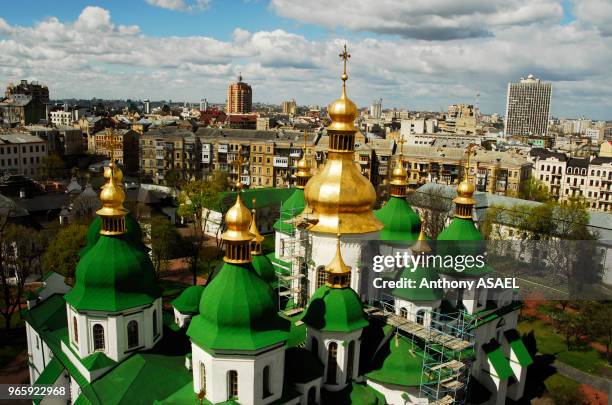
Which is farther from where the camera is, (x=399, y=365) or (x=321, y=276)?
(x=321, y=276)

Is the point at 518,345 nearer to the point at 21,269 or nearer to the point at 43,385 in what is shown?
the point at 43,385

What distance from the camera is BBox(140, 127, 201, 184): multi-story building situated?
71000 mm

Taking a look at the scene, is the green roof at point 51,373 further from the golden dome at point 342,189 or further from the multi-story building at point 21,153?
the multi-story building at point 21,153

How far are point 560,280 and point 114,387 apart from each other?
97.9 ft

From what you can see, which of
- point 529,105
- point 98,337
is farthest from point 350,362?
point 529,105

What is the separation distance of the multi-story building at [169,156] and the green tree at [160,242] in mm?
34563

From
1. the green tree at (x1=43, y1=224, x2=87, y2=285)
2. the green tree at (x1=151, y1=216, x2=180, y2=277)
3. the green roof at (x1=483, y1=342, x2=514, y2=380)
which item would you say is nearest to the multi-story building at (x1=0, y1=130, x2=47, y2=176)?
→ the green tree at (x1=151, y1=216, x2=180, y2=277)

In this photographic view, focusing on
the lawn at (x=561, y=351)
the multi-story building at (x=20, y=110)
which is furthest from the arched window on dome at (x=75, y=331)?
the multi-story building at (x=20, y=110)

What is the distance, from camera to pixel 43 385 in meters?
18.9

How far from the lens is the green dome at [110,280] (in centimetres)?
Result: 1694

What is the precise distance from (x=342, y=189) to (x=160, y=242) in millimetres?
19775

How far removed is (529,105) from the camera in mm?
193125

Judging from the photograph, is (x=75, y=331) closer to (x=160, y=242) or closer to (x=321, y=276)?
(x=321, y=276)

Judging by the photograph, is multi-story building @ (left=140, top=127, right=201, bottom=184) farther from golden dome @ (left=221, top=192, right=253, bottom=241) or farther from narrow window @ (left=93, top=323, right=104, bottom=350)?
golden dome @ (left=221, top=192, right=253, bottom=241)
